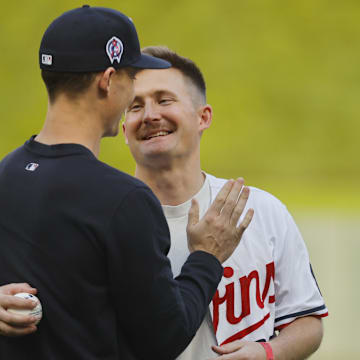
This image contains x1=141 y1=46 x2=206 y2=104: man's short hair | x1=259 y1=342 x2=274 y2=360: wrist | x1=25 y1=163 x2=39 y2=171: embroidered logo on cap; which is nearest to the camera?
x1=25 y1=163 x2=39 y2=171: embroidered logo on cap

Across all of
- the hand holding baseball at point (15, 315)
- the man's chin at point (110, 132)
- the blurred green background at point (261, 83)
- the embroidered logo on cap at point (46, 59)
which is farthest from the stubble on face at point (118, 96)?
the blurred green background at point (261, 83)

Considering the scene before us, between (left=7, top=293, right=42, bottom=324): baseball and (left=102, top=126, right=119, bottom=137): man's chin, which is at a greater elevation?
(left=102, top=126, right=119, bottom=137): man's chin

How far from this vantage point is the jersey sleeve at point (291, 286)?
234cm

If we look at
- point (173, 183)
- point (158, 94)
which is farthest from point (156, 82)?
point (173, 183)

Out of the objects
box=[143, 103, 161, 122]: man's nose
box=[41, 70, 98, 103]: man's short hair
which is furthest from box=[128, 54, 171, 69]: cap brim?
box=[143, 103, 161, 122]: man's nose

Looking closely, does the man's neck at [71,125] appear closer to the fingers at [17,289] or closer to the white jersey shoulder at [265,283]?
the fingers at [17,289]

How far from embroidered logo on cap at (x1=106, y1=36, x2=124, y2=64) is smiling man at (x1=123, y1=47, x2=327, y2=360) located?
646 mm

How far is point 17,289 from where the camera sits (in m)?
1.69

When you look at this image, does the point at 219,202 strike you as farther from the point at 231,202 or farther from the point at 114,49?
the point at 114,49

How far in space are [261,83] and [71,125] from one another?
8445mm

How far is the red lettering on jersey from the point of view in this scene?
7.39 ft

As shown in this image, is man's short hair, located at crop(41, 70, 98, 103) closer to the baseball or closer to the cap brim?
the cap brim

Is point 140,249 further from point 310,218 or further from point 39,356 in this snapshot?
point 310,218

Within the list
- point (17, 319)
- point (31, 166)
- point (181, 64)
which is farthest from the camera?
point (181, 64)
